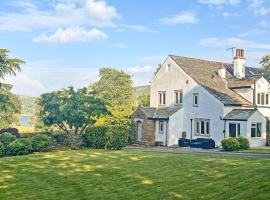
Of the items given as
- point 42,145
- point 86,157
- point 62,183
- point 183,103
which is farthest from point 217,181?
point 183,103

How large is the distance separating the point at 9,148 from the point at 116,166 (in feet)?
43.2

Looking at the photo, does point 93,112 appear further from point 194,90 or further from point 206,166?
point 206,166

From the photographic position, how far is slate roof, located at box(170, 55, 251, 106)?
4662 centimetres

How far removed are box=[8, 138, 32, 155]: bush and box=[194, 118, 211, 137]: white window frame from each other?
20.4m

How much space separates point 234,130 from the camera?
144 feet

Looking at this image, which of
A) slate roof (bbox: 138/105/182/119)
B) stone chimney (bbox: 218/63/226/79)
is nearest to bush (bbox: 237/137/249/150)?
slate roof (bbox: 138/105/182/119)

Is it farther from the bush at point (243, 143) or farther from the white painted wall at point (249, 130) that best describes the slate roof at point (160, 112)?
the bush at point (243, 143)

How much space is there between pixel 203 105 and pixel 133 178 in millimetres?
26066

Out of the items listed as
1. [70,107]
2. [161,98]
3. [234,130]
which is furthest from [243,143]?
[70,107]

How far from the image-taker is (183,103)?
4972 centimetres

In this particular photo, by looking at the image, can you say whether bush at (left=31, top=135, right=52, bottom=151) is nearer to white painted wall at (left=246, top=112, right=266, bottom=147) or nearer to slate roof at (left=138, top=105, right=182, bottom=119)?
slate roof at (left=138, top=105, right=182, bottom=119)

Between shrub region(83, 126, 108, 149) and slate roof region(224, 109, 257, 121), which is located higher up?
A: slate roof region(224, 109, 257, 121)

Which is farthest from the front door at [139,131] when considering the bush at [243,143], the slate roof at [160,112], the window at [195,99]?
the bush at [243,143]

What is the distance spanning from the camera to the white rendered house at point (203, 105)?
146 ft
